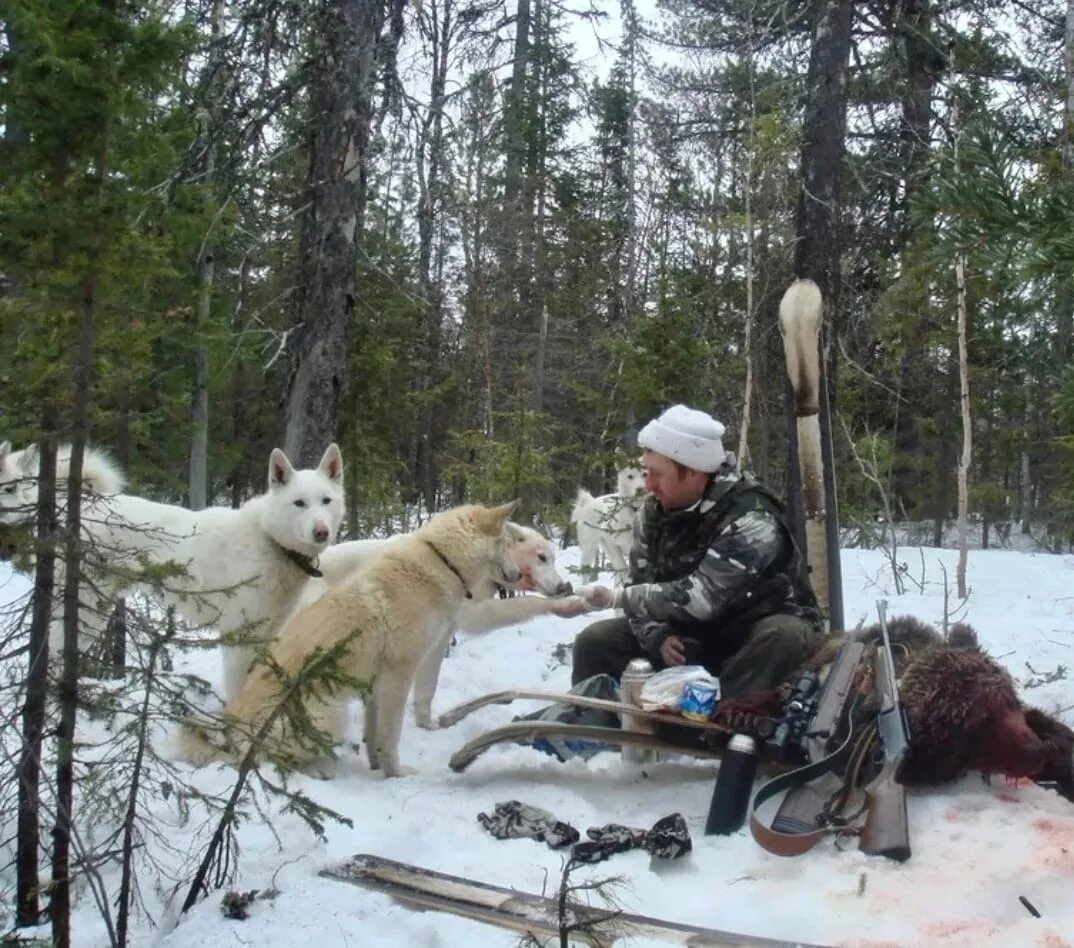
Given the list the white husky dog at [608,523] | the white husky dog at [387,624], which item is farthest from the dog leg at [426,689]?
the white husky dog at [608,523]

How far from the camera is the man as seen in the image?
450 cm

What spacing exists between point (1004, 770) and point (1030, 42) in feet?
44.9

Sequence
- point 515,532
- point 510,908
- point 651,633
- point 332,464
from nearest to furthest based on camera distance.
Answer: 1. point 510,908
2. point 651,633
3. point 515,532
4. point 332,464

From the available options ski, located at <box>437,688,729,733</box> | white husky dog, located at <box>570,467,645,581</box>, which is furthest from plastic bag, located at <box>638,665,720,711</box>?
white husky dog, located at <box>570,467,645,581</box>

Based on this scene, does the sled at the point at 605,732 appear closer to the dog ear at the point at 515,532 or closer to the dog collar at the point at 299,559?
the dog ear at the point at 515,532

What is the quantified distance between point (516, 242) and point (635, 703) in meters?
17.3

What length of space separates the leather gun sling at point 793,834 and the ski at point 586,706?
0.40 meters

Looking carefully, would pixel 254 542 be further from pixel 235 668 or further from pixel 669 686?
pixel 669 686

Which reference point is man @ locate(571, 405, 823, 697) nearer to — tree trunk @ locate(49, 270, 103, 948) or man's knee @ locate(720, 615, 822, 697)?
man's knee @ locate(720, 615, 822, 697)

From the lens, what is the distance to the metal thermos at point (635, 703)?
438cm

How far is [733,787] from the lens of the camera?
382 cm

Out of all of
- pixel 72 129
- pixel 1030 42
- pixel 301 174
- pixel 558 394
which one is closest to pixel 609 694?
pixel 72 129

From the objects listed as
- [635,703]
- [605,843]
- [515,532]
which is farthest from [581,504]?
[605,843]

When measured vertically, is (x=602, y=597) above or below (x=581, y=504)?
below
